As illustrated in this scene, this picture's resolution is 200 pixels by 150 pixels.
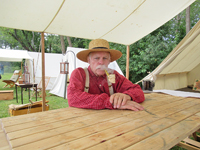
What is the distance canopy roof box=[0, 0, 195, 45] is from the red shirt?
975 millimetres

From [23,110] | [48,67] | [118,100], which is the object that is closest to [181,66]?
[118,100]

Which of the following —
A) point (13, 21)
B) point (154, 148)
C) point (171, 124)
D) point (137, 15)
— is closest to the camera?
point (154, 148)

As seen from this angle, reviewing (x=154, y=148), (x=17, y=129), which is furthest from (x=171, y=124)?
(x=17, y=129)

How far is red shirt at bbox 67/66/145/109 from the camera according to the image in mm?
1058

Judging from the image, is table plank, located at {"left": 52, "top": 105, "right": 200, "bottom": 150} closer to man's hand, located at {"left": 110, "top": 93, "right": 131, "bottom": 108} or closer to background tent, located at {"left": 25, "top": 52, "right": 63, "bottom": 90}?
man's hand, located at {"left": 110, "top": 93, "right": 131, "bottom": 108}

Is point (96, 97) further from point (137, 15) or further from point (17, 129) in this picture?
point (137, 15)

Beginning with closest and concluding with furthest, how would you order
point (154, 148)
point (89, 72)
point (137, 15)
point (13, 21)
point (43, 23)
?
point (154, 148), point (89, 72), point (13, 21), point (43, 23), point (137, 15)

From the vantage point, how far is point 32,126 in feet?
2.35

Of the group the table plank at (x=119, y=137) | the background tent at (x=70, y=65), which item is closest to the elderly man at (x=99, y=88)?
the table plank at (x=119, y=137)

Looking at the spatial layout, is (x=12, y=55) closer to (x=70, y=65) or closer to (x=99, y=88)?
(x=70, y=65)

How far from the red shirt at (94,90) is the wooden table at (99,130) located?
124 mm

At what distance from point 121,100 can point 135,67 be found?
20.2 feet

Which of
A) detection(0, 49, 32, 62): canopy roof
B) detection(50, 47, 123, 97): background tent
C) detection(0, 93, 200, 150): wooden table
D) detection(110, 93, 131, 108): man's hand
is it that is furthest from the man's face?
detection(0, 49, 32, 62): canopy roof

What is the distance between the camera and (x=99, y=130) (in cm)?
67
